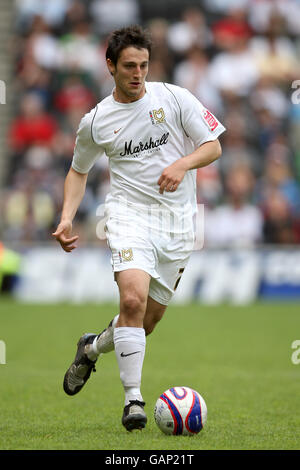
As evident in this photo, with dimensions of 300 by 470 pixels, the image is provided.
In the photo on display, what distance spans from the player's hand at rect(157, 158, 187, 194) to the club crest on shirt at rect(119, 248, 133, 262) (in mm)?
476

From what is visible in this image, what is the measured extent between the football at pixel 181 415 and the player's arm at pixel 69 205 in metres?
1.31

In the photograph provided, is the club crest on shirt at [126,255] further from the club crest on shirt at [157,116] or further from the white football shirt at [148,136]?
the club crest on shirt at [157,116]

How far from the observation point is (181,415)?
5.53 meters

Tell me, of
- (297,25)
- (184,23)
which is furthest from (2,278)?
(297,25)

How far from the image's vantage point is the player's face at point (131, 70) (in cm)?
595

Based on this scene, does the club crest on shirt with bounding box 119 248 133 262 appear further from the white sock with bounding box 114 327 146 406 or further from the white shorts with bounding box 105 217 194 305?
the white sock with bounding box 114 327 146 406

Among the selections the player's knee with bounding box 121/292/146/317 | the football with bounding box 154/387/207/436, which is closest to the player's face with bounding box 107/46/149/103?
the player's knee with bounding box 121/292/146/317

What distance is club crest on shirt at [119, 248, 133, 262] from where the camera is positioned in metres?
5.93

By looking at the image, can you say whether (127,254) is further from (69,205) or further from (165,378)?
(165,378)

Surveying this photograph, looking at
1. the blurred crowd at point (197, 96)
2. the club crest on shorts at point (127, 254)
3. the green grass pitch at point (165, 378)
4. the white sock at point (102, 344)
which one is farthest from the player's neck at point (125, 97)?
the blurred crowd at point (197, 96)

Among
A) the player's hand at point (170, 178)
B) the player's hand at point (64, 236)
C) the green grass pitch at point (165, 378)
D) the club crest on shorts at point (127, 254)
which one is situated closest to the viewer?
the green grass pitch at point (165, 378)

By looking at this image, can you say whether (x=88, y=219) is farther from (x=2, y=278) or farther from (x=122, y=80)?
(x=122, y=80)

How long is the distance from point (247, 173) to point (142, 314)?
448 inches

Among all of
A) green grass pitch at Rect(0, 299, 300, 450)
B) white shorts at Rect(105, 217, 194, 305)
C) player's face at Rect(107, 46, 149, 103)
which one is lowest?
green grass pitch at Rect(0, 299, 300, 450)
